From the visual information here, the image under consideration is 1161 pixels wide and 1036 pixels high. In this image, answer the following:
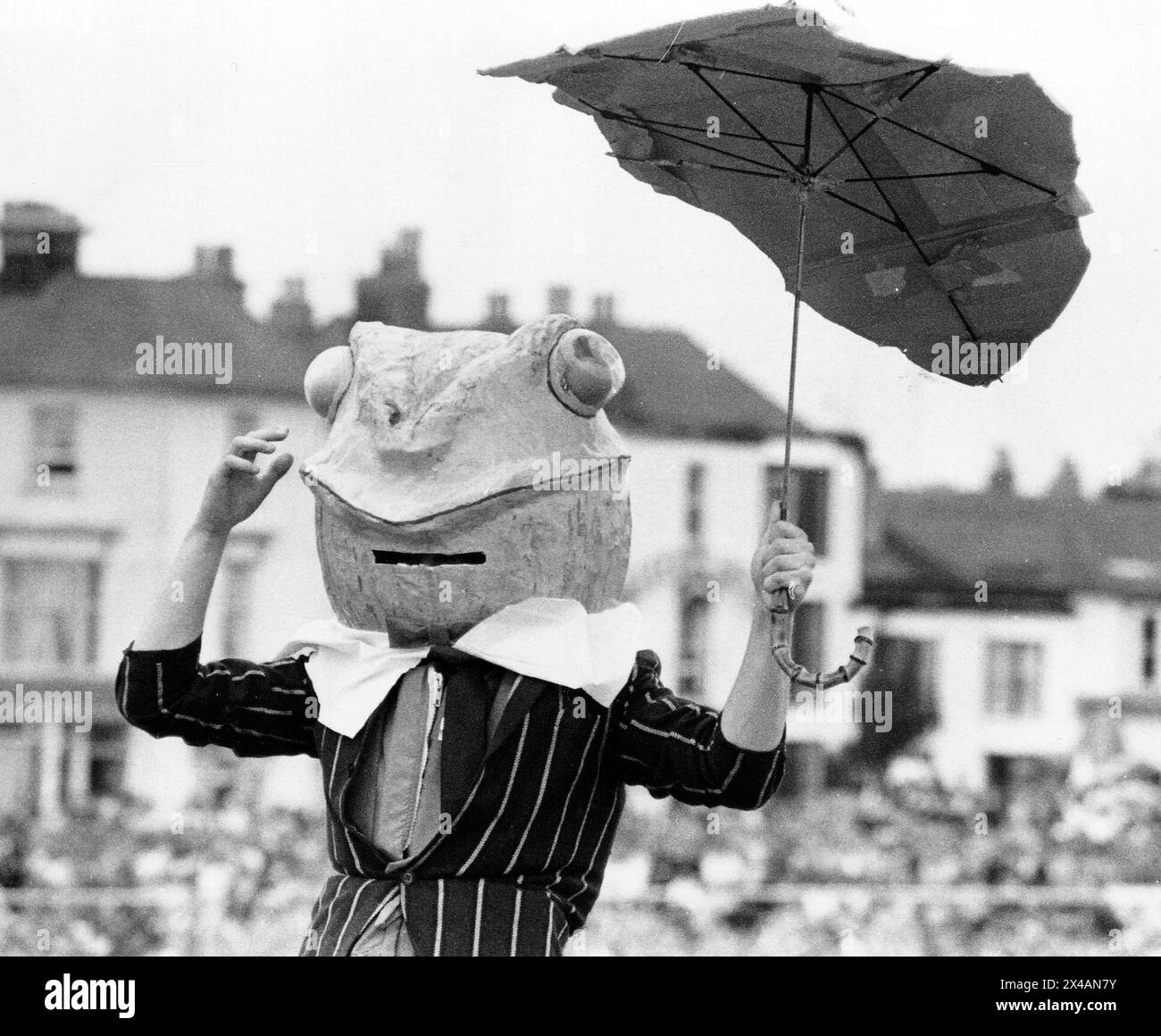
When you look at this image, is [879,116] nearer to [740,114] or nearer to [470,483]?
Result: [740,114]

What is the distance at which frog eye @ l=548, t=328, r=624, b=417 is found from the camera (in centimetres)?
299

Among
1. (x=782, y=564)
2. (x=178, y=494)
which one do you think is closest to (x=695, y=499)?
(x=178, y=494)

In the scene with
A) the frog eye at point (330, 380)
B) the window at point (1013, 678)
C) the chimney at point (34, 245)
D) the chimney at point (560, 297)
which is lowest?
the window at point (1013, 678)

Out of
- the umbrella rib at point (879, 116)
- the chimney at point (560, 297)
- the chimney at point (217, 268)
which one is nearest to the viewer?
the umbrella rib at point (879, 116)

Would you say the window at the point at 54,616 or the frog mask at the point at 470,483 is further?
the window at the point at 54,616

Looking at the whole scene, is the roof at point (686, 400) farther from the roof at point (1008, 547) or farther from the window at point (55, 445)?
the window at point (55, 445)

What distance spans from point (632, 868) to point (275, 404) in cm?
528

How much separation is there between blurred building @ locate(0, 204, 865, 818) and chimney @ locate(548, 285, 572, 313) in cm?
98

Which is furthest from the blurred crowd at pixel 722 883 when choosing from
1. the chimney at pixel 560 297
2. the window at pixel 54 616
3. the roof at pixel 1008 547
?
the roof at pixel 1008 547

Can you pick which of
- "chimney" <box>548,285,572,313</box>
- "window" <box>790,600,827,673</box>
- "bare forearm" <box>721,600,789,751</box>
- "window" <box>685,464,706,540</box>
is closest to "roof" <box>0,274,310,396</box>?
"chimney" <box>548,285,572,313</box>

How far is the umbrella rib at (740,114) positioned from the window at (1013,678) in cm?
1434

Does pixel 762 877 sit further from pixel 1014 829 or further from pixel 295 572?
pixel 295 572

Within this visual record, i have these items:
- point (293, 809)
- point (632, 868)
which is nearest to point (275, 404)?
point (293, 809)

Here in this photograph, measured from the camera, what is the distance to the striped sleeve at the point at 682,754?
281 cm
